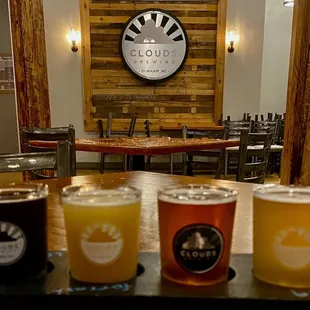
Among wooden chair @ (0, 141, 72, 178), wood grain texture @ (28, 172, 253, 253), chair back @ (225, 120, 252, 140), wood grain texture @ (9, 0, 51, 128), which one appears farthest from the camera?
chair back @ (225, 120, 252, 140)

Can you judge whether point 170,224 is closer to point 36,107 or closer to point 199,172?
point 36,107

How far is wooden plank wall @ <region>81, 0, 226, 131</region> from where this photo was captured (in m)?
6.15

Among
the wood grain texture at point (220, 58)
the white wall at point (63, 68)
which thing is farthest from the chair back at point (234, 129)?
the white wall at point (63, 68)

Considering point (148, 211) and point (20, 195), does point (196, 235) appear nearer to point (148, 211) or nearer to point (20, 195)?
point (20, 195)

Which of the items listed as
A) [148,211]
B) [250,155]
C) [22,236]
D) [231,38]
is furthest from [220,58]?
[22,236]

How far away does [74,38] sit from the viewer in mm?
6109

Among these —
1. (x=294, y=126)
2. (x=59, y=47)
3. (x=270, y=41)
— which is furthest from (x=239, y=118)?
(x=294, y=126)

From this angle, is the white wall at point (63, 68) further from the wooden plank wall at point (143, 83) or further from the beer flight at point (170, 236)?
the beer flight at point (170, 236)

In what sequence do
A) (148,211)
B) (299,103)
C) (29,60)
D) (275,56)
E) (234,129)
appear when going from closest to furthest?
1. (148,211)
2. (299,103)
3. (29,60)
4. (234,129)
5. (275,56)

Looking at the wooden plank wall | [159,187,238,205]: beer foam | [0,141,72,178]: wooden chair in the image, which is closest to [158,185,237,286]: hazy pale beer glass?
[159,187,238,205]: beer foam

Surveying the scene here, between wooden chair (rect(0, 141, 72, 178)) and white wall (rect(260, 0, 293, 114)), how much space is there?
6.81m

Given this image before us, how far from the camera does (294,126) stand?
1989 mm

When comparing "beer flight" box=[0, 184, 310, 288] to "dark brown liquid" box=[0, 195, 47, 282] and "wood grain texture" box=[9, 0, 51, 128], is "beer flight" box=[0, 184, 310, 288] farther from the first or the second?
"wood grain texture" box=[9, 0, 51, 128]

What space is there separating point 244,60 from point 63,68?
10.2 feet
